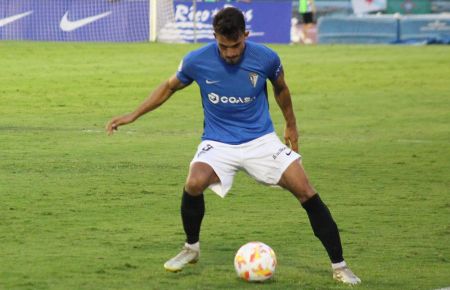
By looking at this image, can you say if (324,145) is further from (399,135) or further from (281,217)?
(281,217)

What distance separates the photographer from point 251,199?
1262cm

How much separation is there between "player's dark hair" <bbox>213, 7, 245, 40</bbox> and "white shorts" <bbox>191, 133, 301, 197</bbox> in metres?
0.83

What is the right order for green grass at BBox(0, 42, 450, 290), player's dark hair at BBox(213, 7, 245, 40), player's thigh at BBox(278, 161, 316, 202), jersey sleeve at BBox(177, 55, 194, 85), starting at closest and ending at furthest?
1. player's dark hair at BBox(213, 7, 245, 40)
2. player's thigh at BBox(278, 161, 316, 202)
3. jersey sleeve at BBox(177, 55, 194, 85)
4. green grass at BBox(0, 42, 450, 290)

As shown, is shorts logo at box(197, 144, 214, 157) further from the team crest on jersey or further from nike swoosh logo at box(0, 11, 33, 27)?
nike swoosh logo at box(0, 11, 33, 27)

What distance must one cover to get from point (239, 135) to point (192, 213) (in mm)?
649

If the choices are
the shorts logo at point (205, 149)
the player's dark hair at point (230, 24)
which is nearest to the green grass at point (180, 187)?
the shorts logo at point (205, 149)

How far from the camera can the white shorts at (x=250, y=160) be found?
28.9 feet

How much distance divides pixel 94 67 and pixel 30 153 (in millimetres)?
12032

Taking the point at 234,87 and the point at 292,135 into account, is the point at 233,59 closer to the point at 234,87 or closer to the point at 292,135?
the point at 234,87

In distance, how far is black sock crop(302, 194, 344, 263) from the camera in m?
8.81

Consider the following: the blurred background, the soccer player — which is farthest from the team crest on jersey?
the blurred background

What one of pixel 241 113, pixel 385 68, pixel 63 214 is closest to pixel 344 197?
pixel 63 214

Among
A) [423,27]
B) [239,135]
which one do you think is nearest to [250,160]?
[239,135]

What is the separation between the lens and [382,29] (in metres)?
41.7
